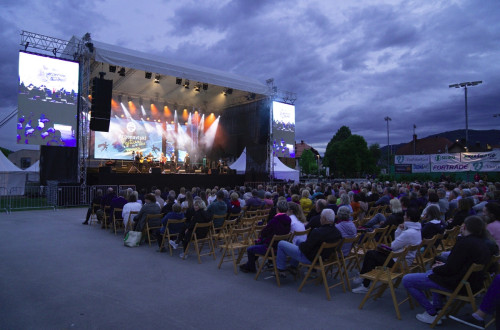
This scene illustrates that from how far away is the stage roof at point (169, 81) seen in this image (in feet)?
43.7

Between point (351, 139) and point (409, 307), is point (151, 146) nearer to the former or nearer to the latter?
point (409, 307)

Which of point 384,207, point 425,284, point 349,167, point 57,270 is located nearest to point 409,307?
point 425,284

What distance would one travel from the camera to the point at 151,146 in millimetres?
19844

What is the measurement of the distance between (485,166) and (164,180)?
17.6 m

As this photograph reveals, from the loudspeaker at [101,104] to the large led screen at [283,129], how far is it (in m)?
9.22

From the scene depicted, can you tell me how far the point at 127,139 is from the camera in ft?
62.0

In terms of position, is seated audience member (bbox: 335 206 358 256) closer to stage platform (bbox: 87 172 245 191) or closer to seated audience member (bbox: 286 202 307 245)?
seated audience member (bbox: 286 202 307 245)

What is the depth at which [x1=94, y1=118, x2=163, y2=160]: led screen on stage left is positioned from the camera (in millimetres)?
17984

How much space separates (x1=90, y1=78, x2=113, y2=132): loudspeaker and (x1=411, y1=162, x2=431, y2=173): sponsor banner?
18.6 meters

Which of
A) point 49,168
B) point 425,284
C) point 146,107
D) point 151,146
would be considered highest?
point 146,107

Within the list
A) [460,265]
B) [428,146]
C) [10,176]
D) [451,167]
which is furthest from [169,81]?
[428,146]

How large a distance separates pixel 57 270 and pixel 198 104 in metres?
18.8

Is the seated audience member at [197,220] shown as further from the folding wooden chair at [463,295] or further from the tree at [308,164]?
the tree at [308,164]

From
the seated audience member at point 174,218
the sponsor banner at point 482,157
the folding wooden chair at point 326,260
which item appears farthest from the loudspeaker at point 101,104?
the sponsor banner at point 482,157
